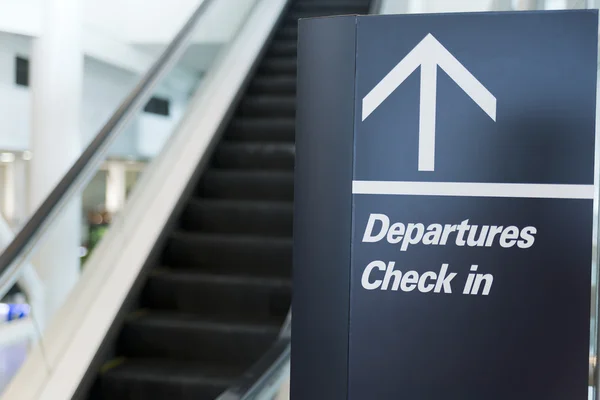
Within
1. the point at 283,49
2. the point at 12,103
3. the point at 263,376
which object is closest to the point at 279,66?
the point at 283,49

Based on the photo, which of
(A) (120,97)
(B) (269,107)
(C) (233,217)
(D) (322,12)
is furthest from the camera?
(D) (322,12)

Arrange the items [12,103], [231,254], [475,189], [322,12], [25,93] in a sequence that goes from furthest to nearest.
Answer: [25,93]
[12,103]
[322,12]
[231,254]
[475,189]

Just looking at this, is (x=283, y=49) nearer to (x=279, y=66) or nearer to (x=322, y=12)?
(x=279, y=66)

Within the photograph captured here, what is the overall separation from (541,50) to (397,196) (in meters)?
0.37

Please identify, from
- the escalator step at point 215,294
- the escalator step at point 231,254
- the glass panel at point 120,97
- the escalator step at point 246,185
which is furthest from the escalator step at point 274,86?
the escalator step at point 215,294

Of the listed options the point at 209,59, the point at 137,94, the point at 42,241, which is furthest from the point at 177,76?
the point at 42,241

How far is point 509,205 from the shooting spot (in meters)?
1.18

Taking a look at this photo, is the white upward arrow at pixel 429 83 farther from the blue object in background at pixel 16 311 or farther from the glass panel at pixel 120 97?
the blue object in background at pixel 16 311

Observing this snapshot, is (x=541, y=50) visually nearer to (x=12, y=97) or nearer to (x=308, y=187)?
(x=308, y=187)

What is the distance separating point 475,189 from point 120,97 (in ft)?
16.2

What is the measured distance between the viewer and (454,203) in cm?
119

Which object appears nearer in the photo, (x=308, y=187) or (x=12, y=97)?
(x=308, y=187)

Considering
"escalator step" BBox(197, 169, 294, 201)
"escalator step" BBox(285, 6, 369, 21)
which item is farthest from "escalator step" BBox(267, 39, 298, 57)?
"escalator step" BBox(197, 169, 294, 201)

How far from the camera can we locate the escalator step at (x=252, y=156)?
409 centimetres
